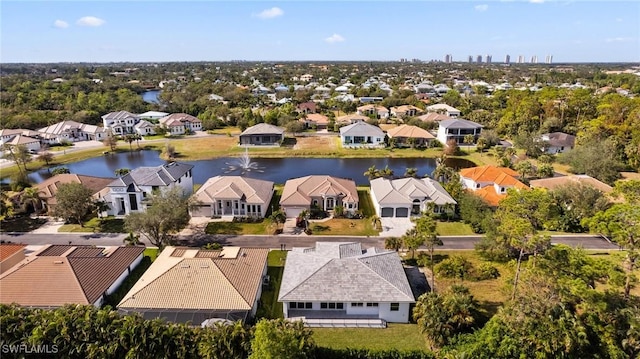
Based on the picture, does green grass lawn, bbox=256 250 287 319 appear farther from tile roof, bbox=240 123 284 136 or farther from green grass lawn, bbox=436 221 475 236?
tile roof, bbox=240 123 284 136

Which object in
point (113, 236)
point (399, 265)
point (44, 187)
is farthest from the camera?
point (44, 187)

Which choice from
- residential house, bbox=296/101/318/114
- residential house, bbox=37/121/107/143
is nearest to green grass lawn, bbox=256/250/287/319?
residential house, bbox=37/121/107/143

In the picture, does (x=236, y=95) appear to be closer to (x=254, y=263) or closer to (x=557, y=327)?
(x=254, y=263)

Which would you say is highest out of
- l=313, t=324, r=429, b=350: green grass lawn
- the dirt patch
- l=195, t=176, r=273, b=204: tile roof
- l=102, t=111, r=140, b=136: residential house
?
l=102, t=111, r=140, b=136: residential house

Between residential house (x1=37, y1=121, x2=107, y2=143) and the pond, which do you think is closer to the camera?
the pond

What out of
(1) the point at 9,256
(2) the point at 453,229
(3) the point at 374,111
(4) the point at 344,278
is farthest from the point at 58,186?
(3) the point at 374,111

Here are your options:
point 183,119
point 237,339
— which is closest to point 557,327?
point 237,339
